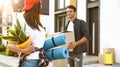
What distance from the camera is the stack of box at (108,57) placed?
47.8ft

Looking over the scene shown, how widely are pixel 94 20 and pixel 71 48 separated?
43.6 ft

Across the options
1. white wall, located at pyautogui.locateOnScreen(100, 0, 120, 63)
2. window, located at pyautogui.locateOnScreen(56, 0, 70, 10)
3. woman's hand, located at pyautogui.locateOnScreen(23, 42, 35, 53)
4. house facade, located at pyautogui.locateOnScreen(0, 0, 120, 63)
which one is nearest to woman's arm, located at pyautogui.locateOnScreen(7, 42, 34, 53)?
woman's hand, located at pyautogui.locateOnScreen(23, 42, 35, 53)

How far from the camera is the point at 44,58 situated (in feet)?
12.1

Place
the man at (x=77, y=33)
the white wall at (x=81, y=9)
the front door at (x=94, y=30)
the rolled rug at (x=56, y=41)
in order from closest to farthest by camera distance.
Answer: the rolled rug at (x=56, y=41) < the man at (x=77, y=33) < the front door at (x=94, y=30) < the white wall at (x=81, y=9)

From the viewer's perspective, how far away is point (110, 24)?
16.8m

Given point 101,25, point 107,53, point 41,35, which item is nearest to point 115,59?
point 107,53

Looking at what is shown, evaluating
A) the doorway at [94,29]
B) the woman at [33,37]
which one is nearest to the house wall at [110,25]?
the doorway at [94,29]

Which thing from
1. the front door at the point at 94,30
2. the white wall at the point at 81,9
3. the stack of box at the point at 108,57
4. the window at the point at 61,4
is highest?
the window at the point at 61,4

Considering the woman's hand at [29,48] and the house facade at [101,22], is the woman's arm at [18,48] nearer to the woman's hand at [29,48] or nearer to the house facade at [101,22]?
the woman's hand at [29,48]

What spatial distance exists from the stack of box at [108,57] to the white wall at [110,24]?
0.84ft

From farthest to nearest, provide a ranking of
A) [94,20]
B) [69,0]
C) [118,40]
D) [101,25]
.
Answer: [69,0]
[94,20]
[101,25]
[118,40]

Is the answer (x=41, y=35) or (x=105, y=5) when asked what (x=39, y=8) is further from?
(x=105, y=5)

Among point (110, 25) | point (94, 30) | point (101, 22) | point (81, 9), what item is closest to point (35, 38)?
point (110, 25)

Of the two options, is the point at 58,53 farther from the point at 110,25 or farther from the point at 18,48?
the point at 110,25
